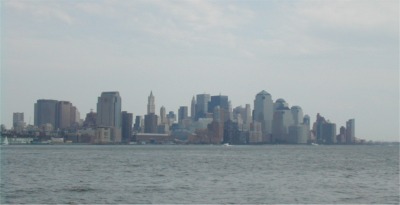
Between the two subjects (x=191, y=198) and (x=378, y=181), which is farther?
(x=378, y=181)

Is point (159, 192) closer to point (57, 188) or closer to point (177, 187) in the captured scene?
point (177, 187)

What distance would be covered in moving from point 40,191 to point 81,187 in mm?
3881

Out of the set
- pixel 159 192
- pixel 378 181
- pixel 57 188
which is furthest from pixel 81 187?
pixel 378 181

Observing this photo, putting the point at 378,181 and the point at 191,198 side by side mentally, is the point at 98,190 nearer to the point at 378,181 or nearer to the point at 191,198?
the point at 191,198

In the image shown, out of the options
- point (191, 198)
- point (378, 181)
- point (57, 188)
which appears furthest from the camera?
point (378, 181)

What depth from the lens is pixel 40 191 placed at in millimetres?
50719

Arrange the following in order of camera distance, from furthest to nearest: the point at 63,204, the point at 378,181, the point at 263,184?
the point at 378,181 < the point at 263,184 < the point at 63,204

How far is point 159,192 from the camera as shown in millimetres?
49656

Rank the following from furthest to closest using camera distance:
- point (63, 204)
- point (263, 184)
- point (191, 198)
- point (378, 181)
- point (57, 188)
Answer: point (378, 181)
point (263, 184)
point (57, 188)
point (191, 198)
point (63, 204)

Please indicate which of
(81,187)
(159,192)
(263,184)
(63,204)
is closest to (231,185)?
(263,184)

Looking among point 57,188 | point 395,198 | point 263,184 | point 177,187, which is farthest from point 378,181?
point 57,188

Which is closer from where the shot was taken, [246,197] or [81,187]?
[246,197]

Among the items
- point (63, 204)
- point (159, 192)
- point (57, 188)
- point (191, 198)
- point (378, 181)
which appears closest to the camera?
point (63, 204)

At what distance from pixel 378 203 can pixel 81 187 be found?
75.3 ft
